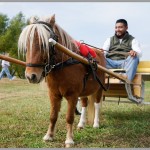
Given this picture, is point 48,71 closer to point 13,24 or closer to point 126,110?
point 126,110

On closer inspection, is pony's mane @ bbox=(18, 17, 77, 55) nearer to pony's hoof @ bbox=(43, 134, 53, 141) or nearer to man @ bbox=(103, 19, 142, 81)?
pony's hoof @ bbox=(43, 134, 53, 141)

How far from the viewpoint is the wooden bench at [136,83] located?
5766mm

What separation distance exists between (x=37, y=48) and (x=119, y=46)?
2.79m

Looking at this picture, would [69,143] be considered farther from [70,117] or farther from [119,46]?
[119,46]

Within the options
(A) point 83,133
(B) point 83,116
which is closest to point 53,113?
(A) point 83,133

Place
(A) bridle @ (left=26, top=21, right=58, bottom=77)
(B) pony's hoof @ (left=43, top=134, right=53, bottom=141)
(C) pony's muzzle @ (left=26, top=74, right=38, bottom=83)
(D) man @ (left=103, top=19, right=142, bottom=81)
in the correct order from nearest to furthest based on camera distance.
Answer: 1. (C) pony's muzzle @ (left=26, top=74, right=38, bottom=83)
2. (A) bridle @ (left=26, top=21, right=58, bottom=77)
3. (B) pony's hoof @ (left=43, top=134, right=53, bottom=141)
4. (D) man @ (left=103, top=19, right=142, bottom=81)

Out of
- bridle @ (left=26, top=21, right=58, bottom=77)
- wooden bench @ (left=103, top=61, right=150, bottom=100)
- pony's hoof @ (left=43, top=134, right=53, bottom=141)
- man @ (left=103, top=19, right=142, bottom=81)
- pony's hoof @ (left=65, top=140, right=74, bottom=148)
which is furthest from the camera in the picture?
man @ (left=103, top=19, right=142, bottom=81)

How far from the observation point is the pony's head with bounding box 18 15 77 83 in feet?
12.3

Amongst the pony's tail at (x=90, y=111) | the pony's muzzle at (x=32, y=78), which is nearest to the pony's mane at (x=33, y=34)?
the pony's muzzle at (x=32, y=78)

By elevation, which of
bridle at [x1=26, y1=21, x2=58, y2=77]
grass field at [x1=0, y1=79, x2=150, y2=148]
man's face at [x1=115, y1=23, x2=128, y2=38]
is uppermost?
man's face at [x1=115, y1=23, x2=128, y2=38]

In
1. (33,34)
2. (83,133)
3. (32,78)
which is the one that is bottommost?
(83,133)

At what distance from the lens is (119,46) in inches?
245

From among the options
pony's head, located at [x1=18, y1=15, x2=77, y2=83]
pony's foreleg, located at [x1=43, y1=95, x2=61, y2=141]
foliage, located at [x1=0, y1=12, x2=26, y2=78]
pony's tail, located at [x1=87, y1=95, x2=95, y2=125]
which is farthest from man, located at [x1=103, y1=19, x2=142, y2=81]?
foliage, located at [x1=0, y1=12, x2=26, y2=78]

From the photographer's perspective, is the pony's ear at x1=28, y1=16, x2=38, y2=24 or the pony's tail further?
the pony's tail
